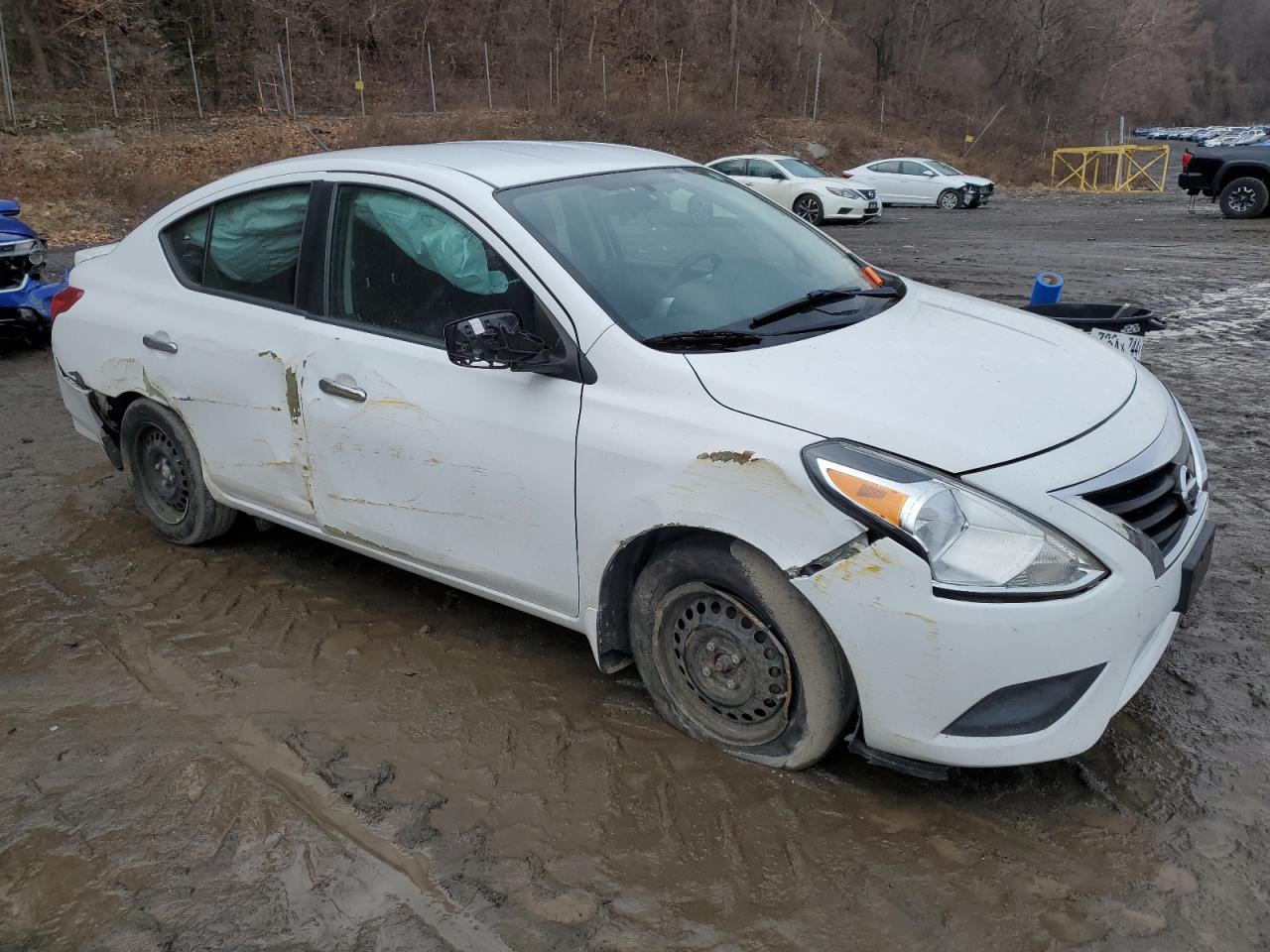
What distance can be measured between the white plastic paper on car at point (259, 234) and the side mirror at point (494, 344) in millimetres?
1196

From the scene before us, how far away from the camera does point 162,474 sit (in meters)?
4.77

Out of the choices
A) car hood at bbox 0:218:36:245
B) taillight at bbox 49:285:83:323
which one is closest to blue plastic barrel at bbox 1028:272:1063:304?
taillight at bbox 49:285:83:323

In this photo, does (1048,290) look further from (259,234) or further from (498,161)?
(259,234)

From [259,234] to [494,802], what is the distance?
→ 246cm

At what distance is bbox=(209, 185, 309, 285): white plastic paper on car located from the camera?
13.0 feet

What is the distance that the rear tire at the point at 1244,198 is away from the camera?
17547mm

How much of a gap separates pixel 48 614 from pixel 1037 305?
486 cm

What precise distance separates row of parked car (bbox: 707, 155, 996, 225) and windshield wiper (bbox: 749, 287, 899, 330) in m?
14.2

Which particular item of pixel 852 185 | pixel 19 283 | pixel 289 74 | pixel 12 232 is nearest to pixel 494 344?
pixel 12 232

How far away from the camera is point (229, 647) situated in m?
3.94

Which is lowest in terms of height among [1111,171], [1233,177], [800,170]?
[1111,171]

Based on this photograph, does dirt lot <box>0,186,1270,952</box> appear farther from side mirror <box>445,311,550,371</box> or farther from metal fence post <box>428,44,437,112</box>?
metal fence post <box>428,44,437,112</box>

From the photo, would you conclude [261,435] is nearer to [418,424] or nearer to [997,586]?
[418,424]

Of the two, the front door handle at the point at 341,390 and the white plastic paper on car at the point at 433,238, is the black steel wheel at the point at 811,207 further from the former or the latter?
the front door handle at the point at 341,390
